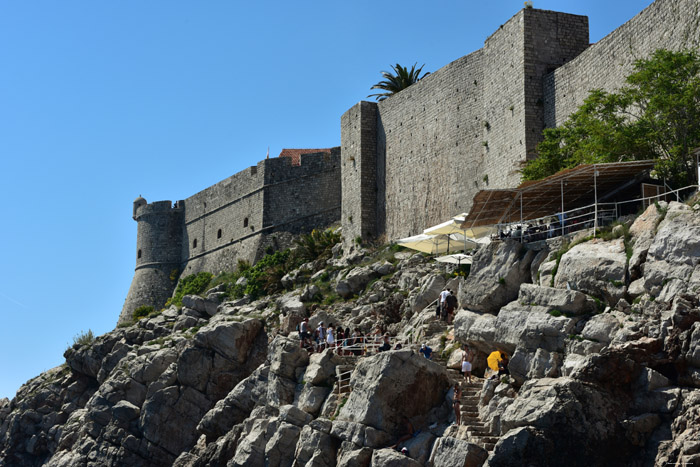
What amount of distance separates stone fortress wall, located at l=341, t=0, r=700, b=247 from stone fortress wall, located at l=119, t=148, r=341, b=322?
3.57m

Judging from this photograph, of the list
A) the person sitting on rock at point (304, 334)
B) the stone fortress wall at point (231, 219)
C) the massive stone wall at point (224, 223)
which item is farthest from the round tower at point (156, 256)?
the person sitting on rock at point (304, 334)

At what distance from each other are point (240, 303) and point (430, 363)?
15.5 m

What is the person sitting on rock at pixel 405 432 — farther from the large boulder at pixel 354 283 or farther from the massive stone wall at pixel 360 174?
the massive stone wall at pixel 360 174

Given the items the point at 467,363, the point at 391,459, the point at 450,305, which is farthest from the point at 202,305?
the point at 391,459

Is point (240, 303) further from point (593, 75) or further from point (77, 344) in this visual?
point (593, 75)

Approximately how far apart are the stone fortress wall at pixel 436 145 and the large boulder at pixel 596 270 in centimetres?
582

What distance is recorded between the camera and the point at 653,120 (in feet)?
67.1

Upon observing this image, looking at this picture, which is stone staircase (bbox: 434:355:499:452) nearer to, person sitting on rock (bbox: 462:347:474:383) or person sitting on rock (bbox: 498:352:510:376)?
person sitting on rock (bbox: 462:347:474:383)

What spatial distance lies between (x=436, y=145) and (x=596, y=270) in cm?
1424

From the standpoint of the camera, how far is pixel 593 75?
25.1 meters

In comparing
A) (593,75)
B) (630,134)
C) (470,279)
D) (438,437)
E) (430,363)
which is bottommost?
(438,437)

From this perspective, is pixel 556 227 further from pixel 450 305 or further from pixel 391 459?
pixel 391 459

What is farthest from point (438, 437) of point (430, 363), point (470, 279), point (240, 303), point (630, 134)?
point (240, 303)

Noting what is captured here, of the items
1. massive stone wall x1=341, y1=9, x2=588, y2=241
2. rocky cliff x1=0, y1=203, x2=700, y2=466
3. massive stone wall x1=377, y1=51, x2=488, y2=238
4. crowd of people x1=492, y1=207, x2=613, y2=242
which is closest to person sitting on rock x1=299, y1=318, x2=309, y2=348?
rocky cliff x1=0, y1=203, x2=700, y2=466
